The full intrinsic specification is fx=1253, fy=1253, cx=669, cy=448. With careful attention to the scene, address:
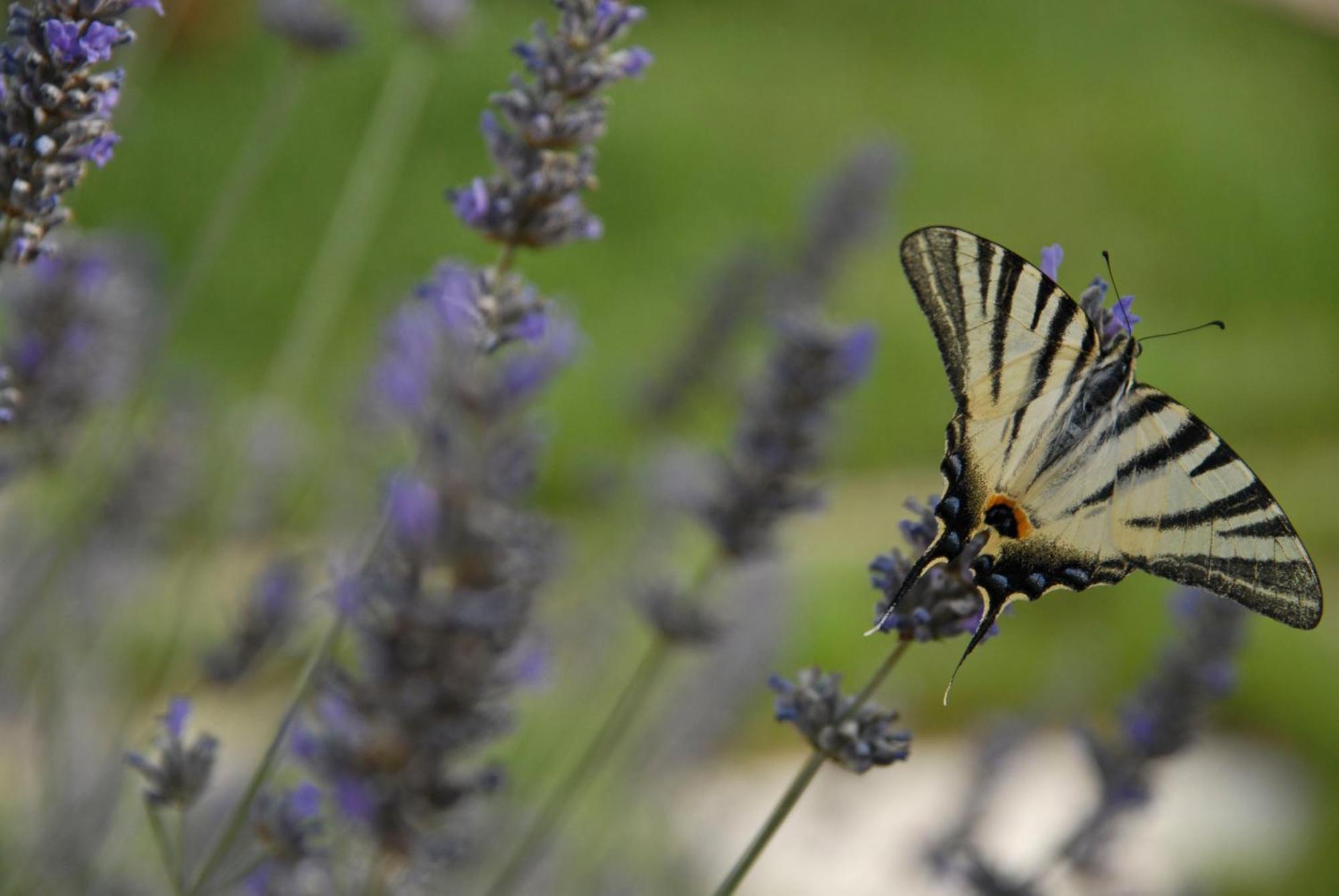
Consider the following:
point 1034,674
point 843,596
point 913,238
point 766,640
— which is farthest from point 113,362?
point 1034,674

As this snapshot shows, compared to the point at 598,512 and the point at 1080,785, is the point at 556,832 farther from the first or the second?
the point at 1080,785

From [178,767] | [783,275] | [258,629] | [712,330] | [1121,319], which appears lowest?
[178,767]

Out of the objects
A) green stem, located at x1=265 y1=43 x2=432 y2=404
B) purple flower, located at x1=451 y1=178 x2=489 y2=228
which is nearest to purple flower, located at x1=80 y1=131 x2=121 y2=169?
purple flower, located at x1=451 y1=178 x2=489 y2=228

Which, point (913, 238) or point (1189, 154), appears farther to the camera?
point (1189, 154)

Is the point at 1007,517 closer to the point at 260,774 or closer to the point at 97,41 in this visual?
the point at 260,774

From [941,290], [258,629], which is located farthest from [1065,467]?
[258,629]

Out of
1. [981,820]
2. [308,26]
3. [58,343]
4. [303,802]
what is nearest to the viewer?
[303,802]
